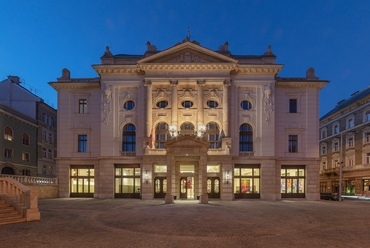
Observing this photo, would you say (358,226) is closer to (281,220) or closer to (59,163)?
(281,220)

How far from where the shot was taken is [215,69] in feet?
130

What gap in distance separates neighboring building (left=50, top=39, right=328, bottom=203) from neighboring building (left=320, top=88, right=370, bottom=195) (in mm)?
11281

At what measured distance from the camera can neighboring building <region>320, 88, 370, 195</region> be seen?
52.9 m

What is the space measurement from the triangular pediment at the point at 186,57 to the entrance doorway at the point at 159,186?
14.7m

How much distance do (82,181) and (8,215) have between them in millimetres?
23764

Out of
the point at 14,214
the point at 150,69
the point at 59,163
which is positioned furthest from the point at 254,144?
the point at 14,214

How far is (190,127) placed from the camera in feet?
131

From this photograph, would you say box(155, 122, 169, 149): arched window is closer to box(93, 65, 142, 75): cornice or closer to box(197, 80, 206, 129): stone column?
box(197, 80, 206, 129): stone column

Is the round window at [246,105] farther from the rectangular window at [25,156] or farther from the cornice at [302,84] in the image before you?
the rectangular window at [25,156]

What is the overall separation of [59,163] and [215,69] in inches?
933

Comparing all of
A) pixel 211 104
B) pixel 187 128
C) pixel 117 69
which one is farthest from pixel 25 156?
pixel 211 104

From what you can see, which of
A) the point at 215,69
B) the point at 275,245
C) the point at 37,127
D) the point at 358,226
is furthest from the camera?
the point at 37,127

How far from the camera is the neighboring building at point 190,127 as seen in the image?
128 ft

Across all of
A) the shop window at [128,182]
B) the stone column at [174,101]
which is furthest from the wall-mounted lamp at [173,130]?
the shop window at [128,182]
